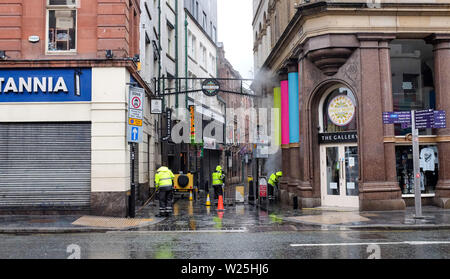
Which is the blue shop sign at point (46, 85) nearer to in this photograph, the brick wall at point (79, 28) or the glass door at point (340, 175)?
the brick wall at point (79, 28)

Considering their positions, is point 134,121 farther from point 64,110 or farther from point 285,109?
point 285,109

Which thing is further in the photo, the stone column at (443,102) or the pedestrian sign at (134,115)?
the stone column at (443,102)

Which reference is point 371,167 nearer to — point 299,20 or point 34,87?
point 299,20

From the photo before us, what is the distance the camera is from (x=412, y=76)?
17.7m

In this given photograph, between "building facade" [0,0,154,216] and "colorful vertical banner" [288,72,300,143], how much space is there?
7.37 meters

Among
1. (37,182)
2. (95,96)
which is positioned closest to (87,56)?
(95,96)

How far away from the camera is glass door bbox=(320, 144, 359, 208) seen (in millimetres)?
16016

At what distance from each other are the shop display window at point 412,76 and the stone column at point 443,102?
3.69 ft

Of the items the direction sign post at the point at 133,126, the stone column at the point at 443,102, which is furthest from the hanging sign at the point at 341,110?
the direction sign post at the point at 133,126

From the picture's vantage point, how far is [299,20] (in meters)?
16.5

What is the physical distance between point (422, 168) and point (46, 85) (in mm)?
13993

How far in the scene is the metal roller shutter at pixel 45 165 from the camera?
14.4m

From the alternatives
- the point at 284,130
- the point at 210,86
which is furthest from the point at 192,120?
the point at 284,130
